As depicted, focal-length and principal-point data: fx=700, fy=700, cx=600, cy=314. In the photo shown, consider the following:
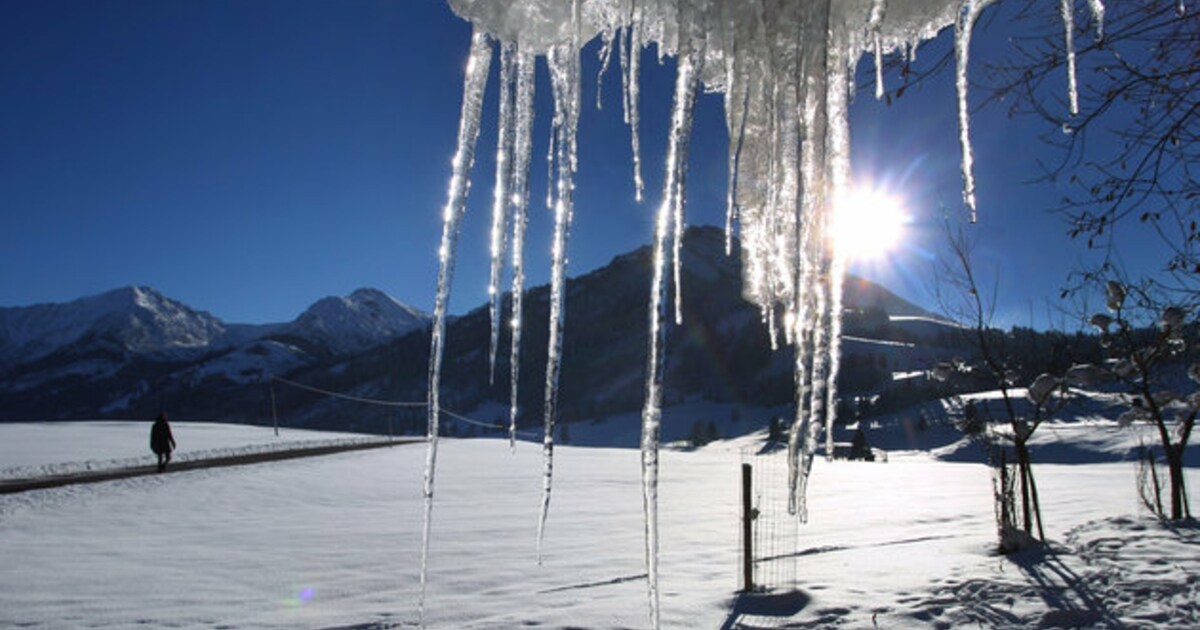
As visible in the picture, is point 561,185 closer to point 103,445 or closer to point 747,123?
point 747,123

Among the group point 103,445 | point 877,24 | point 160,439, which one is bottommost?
point 103,445

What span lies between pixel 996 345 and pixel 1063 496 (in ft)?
24.2

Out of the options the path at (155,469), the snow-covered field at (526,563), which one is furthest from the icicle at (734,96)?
the path at (155,469)

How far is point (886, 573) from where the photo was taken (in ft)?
26.4

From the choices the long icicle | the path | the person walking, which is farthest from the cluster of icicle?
the person walking

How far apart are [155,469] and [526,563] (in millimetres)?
13806

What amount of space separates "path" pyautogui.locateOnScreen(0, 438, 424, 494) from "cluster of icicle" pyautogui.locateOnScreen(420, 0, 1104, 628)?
1569 centimetres

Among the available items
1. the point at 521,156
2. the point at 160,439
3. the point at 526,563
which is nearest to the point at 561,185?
the point at 521,156

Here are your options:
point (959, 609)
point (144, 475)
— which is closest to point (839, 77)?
point (959, 609)

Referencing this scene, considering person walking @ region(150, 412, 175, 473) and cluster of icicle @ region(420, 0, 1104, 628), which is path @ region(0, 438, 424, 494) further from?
cluster of icicle @ region(420, 0, 1104, 628)

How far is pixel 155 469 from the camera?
58.5ft

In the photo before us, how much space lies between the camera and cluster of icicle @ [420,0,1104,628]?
2016mm

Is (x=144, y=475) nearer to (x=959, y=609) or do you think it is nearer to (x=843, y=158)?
(x=959, y=609)

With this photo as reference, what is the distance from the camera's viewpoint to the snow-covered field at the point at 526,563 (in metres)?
6.27
